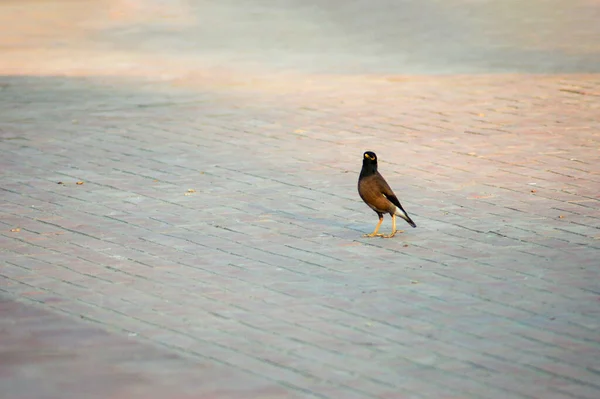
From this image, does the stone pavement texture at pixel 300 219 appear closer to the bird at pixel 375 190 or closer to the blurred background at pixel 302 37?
the blurred background at pixel 302 37

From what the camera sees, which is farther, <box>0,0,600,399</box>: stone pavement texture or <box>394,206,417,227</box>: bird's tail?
<box>394,206,417,227</box>: bird's tail

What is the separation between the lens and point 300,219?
942 cm

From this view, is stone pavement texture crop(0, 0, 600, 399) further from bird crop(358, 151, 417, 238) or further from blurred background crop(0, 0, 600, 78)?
bird crop(358, 151, 417, 238)

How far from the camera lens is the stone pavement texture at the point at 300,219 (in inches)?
240

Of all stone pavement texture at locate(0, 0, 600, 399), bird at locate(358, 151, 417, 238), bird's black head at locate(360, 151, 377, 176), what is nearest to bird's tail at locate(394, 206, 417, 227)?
bird at locate(358, 151, 417, 238)

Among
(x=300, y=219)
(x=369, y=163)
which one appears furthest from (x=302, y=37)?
(x=369, y=163)

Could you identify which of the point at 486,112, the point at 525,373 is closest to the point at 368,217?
the point at 525,373

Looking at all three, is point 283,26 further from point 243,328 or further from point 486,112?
point 243,328

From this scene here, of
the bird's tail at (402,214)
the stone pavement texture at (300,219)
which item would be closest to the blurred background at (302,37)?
the stone pavement texture at (300,219)

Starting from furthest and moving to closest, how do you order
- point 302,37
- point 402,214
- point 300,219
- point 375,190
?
point 302,37, point 300,219, point 402,214, point 375,190

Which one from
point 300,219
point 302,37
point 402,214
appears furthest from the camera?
point 302,37

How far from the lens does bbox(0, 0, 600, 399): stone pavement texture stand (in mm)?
6094

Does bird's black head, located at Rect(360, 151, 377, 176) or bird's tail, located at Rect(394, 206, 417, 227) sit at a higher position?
bird's black head, located at Rect(360, 151, 377, 176)

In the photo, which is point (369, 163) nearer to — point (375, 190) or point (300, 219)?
point (375, 190)
